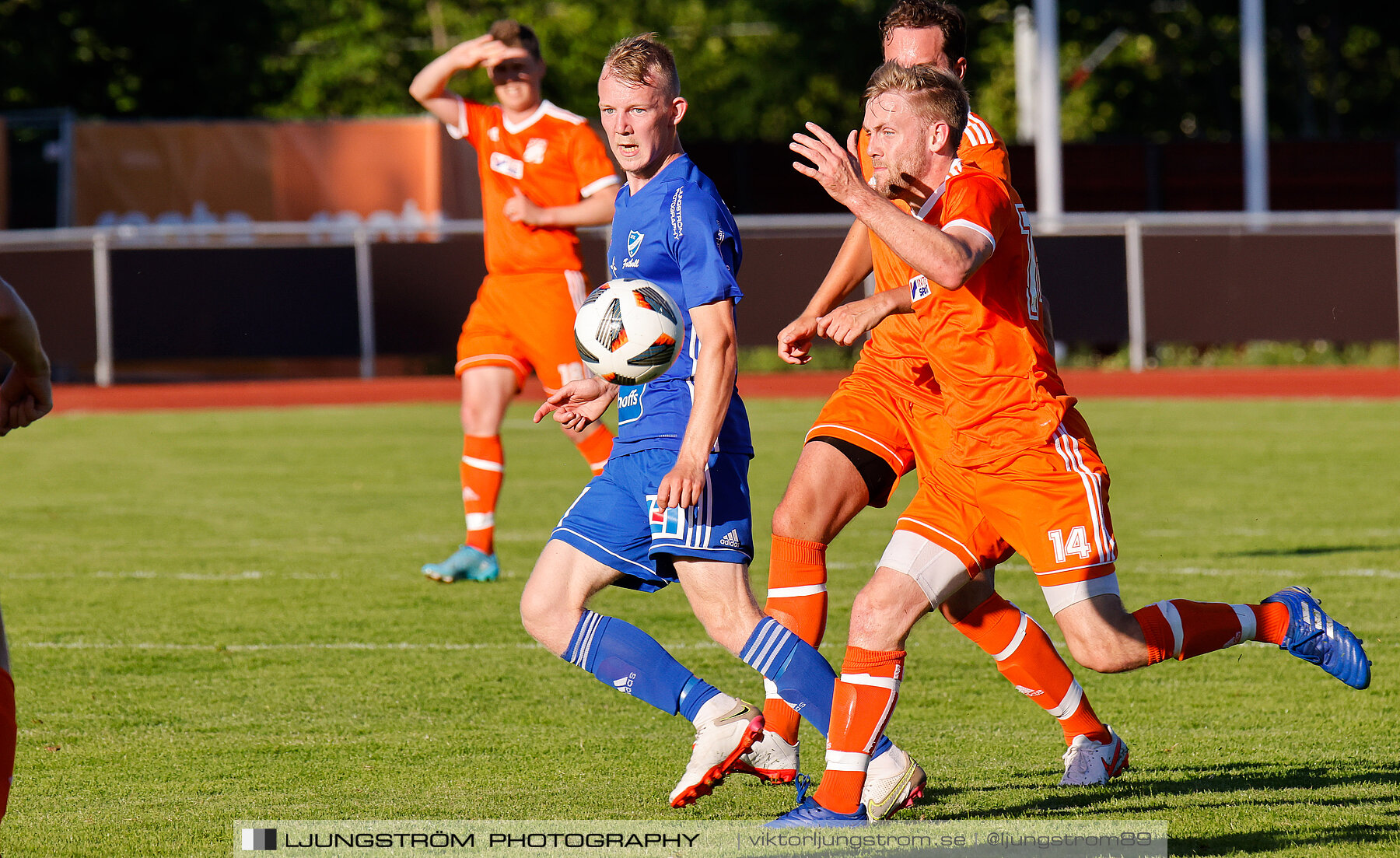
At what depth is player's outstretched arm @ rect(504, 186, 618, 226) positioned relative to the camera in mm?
8406

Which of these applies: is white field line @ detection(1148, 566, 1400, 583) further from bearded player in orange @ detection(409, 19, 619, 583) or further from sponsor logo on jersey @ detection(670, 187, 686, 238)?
sponsor logo on jersey @ detection(670, 187, 686, 238)

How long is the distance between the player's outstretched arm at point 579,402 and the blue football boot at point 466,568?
3.78 m

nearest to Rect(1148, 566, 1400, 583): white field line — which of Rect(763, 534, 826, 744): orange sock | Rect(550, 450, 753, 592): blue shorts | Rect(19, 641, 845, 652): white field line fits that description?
Rect(19, 641, 845, 652): white field line

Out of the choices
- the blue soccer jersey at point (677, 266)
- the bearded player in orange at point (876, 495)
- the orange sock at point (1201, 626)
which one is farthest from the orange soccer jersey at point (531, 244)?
the orange sock at point (1201, 626)

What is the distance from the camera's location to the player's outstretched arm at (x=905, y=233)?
4.09 metres

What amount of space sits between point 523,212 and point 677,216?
3899 millimetres

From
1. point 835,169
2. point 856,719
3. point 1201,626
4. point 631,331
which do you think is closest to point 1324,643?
point 1201,626

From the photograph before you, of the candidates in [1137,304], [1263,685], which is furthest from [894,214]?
[1137,304]

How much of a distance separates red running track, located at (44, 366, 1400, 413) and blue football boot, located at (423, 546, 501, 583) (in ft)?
37.5

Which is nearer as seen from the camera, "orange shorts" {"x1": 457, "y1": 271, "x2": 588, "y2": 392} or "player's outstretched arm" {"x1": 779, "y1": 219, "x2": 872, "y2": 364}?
"player's outstretched arm" {"x1": 779, "y1": 219, "x2": 872, "y2": 364}

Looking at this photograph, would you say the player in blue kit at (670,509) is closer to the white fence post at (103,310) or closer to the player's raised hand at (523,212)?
the player's raised hand at (523,212)

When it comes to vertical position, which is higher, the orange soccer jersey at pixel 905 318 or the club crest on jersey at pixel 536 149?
the club crest on jersey at pixel 536 149

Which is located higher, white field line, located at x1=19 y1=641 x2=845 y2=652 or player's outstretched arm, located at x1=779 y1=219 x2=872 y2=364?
player's outstretched arm, located at x1=779 y1=219 x2=872 y2=364

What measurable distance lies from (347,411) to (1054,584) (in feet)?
48.2
